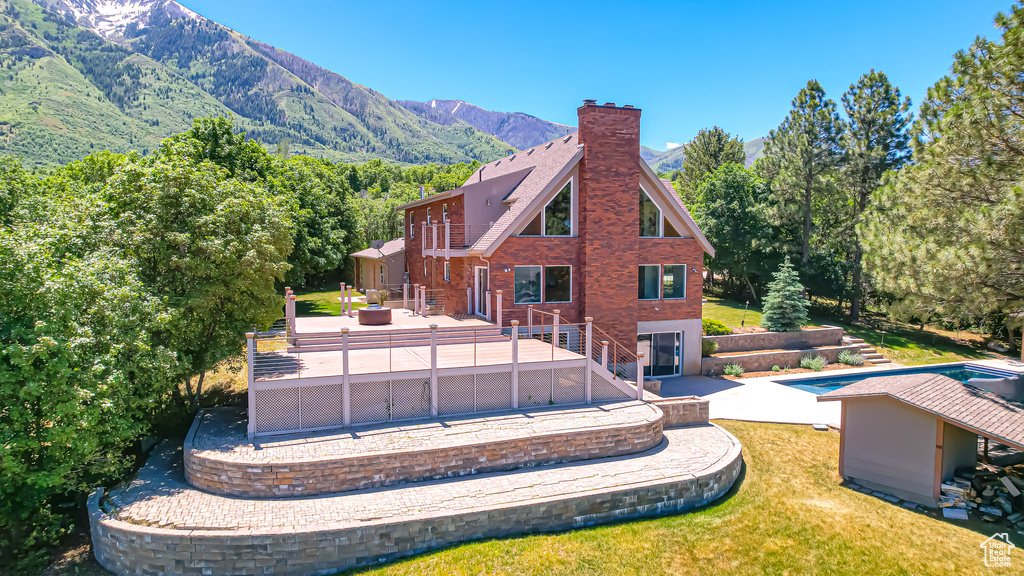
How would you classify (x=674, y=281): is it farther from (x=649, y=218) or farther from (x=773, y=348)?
(x=773, y=348)

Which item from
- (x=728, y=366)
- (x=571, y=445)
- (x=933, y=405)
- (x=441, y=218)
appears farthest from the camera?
(x=441, y=218)

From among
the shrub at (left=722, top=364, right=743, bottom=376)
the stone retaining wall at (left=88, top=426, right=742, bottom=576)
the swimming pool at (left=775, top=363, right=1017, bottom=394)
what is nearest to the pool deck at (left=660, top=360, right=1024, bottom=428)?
the swimming pool at (left=775, top=363, right=1017, bottom=394)

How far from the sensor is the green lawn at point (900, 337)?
27.7 metres

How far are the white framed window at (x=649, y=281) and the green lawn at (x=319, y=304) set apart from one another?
14.9 meters

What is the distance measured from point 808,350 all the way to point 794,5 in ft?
54.1

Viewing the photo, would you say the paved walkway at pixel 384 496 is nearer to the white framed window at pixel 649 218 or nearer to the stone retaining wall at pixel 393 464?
the stone retaining wall at pixel 393 464

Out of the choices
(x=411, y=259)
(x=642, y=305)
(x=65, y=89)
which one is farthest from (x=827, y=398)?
(x=65, y=89)

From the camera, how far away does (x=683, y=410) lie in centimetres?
1535

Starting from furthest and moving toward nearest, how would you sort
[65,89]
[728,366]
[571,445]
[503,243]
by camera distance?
1. [65,89]
2. [728,366]
3. [503,243]
4. [571,445]

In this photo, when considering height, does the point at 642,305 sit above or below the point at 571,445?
above

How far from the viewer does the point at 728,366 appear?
23000 millimetres

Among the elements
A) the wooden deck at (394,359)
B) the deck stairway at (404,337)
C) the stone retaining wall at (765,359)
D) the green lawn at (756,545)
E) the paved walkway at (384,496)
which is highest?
the deck stairway at (404,337)

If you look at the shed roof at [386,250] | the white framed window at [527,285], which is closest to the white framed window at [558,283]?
the white framed window at [527,285]

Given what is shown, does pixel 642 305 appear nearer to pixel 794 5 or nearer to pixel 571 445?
pixel 571 445
